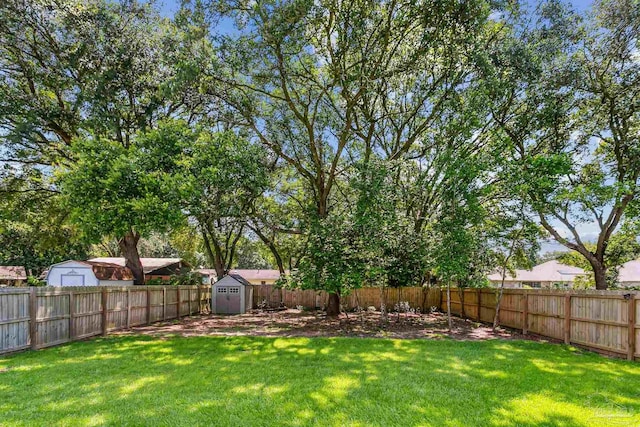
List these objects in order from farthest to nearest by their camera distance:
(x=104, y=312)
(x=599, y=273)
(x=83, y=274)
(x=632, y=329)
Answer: (x=83, y=274) → (x=599, y=273) → (x=104, y=312) → (x=632, y=329)

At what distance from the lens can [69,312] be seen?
8.38m

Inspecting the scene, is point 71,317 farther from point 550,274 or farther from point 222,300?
point 550,274

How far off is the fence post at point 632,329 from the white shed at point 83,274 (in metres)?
18.1

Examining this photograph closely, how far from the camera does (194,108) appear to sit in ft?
40.3

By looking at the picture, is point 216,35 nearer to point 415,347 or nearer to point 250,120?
point 250,120

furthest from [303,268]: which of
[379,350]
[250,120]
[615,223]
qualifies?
[615,223]

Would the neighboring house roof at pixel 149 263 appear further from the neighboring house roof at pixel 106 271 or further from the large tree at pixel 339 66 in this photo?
the large tree at pixel 339 66

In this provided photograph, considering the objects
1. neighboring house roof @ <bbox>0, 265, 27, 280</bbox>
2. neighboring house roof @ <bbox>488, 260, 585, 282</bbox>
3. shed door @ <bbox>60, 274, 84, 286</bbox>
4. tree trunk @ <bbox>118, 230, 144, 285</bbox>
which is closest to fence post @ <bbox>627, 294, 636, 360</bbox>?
tree trunk @ <bbox>118, 230, 144, 285</bbox>

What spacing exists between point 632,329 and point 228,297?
13.0 metres

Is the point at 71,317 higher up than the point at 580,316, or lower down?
lower down

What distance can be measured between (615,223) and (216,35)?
1297 centimetres

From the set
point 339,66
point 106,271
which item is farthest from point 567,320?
point 106,271

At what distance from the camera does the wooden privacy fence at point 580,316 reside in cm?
680

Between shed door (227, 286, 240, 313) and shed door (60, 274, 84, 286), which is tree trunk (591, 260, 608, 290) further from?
shed door (60, 274, 84, 286)
